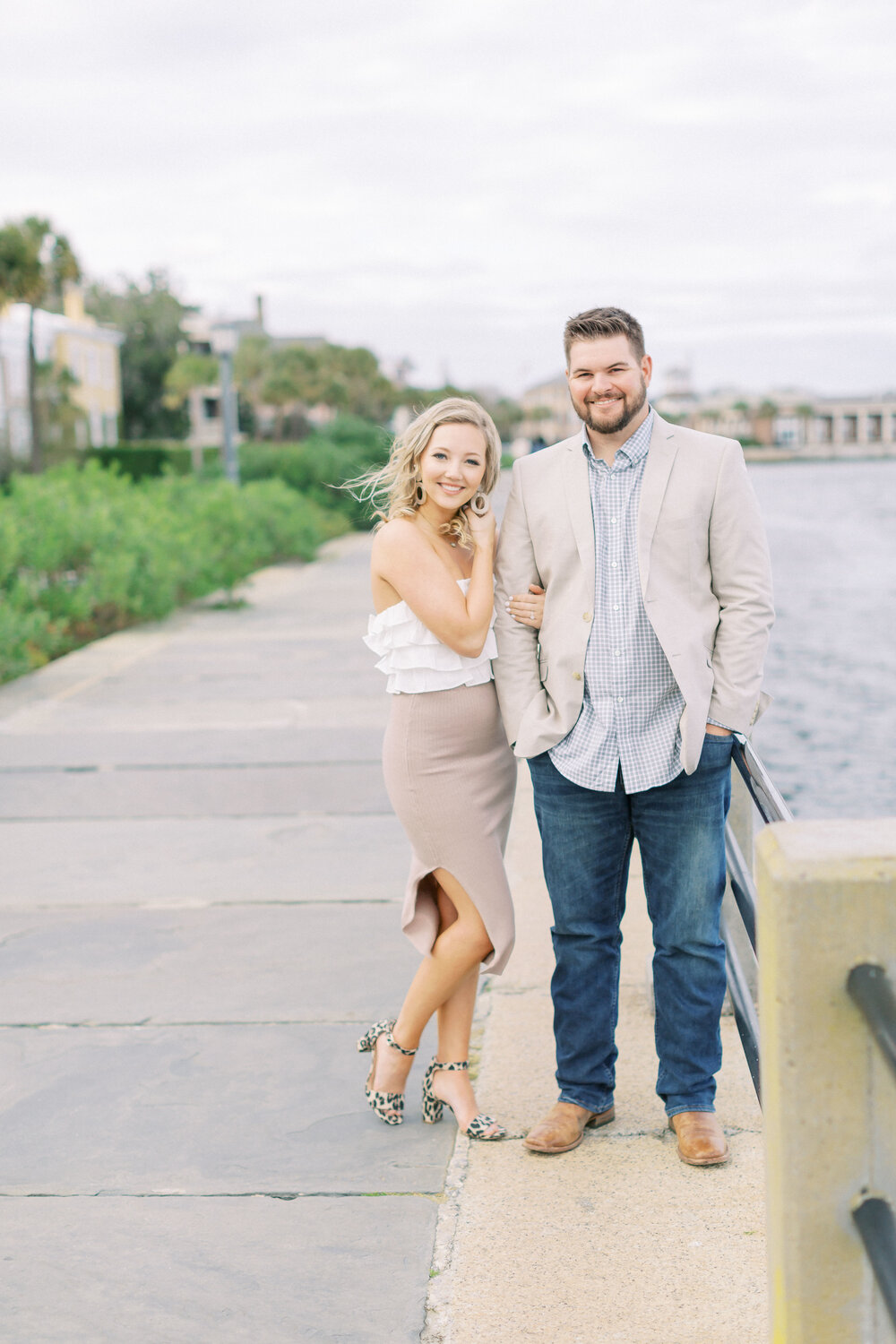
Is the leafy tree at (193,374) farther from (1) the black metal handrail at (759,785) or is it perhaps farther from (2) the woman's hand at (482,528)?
(1) the black metal handrail at (759,785)

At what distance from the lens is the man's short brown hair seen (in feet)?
10.0

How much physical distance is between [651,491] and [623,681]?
0.44 m

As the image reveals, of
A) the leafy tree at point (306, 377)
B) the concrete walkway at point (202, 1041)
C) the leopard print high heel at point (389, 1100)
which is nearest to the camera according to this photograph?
the concrete walkway at point (202, 1041)

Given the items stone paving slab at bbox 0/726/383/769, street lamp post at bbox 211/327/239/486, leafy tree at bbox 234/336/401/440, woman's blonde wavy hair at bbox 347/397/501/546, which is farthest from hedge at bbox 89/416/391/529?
leafy tree at bbox 234/336/401/440

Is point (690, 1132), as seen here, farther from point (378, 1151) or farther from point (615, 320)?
point (615, 320)

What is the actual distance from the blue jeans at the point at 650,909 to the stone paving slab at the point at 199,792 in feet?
11.8

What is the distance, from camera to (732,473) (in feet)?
10.2

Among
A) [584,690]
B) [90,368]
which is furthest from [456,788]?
[90,368]

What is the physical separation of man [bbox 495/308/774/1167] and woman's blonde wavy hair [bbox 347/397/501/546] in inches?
3.3

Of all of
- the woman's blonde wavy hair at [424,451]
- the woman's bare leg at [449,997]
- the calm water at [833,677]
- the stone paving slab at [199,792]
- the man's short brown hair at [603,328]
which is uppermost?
the man's short brown hair at [603,328]

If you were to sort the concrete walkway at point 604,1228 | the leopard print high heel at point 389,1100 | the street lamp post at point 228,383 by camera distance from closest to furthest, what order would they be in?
the concrete walkway at point 604,1228, the leopard print high heel at point 389,1100, the street lamp post at point 228,383

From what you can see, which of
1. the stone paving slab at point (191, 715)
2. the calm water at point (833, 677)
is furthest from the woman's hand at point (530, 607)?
the calm water at point (833, 677)

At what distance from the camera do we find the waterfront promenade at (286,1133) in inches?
106

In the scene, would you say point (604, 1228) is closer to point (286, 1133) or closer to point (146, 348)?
point (286, 1133)
